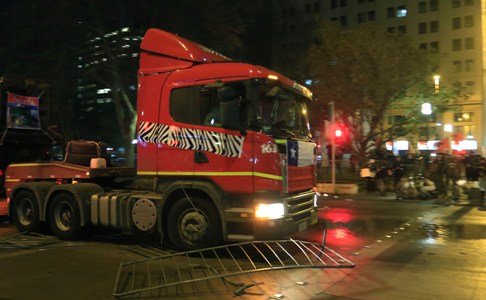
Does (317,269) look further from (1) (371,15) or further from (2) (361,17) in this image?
(2) (361,17)

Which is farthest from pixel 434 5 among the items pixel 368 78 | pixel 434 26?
pixel 368 78

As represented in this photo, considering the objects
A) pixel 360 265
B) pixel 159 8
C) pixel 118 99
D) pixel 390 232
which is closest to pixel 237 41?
pixel 159 8

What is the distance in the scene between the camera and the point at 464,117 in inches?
2571

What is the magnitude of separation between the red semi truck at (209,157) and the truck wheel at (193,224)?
0.06 ft

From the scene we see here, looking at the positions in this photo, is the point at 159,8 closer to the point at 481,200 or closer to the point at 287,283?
the point at 481,200

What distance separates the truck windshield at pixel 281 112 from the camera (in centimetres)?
752

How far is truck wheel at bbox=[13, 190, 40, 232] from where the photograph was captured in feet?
33.0

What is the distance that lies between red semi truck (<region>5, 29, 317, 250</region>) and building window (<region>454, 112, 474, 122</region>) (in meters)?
63.4

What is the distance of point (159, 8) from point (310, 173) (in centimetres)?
1437

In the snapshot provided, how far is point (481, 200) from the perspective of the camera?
1686 cm

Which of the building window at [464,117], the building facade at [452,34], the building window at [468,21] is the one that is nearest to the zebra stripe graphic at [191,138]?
the building facade at [452,34]

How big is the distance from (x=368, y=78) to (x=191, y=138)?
1957cm

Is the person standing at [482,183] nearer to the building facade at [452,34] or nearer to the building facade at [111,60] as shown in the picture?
the building facade at [111,60]

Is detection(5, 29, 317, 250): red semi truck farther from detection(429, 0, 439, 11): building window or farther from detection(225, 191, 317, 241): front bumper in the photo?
detection(429, 0, 439, 11): building window
